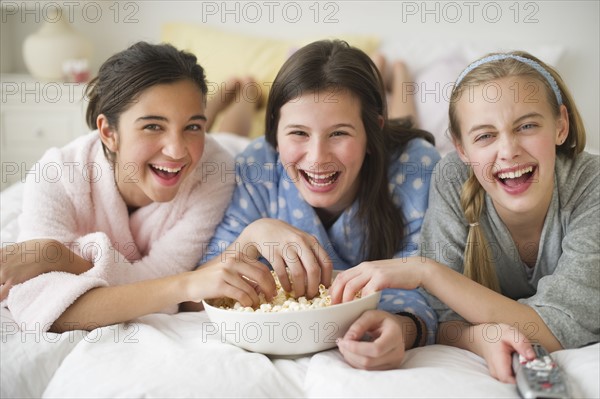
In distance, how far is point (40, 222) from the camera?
1402mm

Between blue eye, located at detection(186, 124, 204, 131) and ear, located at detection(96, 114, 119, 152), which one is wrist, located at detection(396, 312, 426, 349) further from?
ear, located at detection(96, 114, 119, 152)

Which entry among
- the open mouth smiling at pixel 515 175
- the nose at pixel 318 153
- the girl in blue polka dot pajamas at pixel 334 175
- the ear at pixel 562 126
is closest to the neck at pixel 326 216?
the girl in blue polka dot pajamas at pixel 334 175

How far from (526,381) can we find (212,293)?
546mm

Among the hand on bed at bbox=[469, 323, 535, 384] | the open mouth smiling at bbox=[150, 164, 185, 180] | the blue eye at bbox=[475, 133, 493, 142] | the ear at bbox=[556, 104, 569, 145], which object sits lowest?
the hand on bed at bbox=[469, 323, 535, 384]

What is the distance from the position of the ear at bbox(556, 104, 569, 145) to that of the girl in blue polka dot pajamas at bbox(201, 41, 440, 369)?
31 cm

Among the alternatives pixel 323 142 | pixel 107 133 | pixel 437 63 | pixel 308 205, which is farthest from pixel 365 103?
pixel 437 63

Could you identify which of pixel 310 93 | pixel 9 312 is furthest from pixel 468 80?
→ pixel 9 312

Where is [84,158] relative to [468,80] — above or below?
below

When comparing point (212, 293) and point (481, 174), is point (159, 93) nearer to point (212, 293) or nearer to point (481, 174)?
point (212, 293)

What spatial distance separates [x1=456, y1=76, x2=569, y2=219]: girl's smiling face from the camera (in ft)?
4.15

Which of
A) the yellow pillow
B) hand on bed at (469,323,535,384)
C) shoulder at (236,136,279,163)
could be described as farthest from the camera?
the yellow pillow

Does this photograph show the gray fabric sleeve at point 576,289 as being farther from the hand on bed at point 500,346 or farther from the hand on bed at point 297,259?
the hand on bed at point 297,259

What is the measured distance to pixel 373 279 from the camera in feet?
3.71

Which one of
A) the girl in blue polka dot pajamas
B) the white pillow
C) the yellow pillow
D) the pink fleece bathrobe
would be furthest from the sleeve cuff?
the yellow pillow
